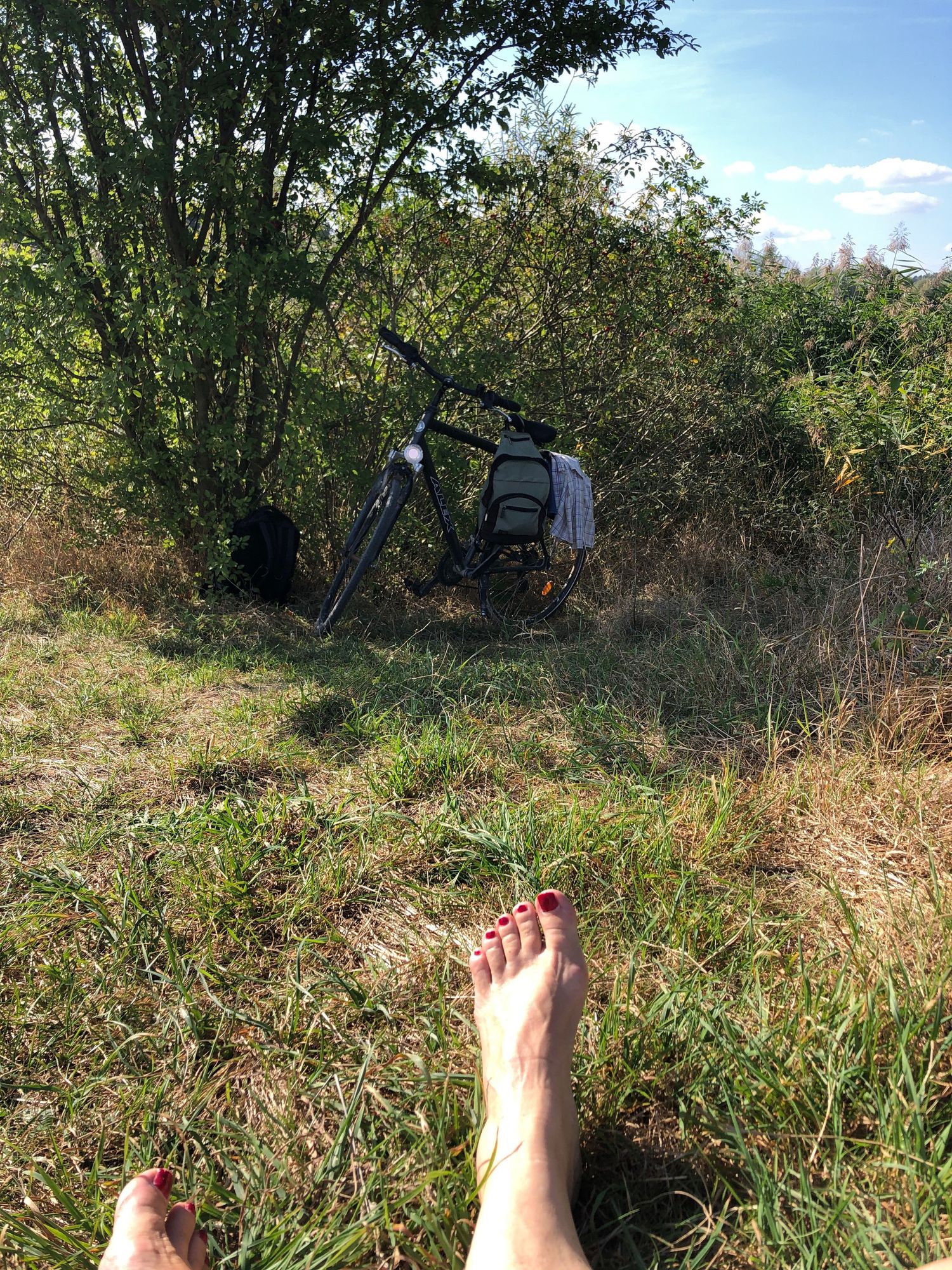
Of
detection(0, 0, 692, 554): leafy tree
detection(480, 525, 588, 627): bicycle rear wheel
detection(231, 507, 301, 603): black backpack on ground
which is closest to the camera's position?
detection(0, 0, 692, 554): leafy tree

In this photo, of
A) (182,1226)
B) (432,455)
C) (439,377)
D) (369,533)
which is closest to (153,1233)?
(182,1226)

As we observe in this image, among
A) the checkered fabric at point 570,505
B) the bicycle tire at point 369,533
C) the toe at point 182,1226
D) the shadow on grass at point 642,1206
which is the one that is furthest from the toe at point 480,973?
the checkered fabric at point 570,505

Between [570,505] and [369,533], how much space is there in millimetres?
974

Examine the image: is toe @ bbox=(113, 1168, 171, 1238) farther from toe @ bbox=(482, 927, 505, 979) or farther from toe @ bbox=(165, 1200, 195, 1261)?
toe @ bbox=(482, 927, 505, 979)

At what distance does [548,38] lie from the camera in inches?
167

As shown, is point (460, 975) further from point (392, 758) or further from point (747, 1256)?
point (392, 758)

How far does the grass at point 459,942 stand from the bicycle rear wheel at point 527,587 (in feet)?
3.18

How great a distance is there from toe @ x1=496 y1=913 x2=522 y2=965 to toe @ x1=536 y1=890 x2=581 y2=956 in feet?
0.18

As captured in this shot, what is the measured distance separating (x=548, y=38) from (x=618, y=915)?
4.12 m

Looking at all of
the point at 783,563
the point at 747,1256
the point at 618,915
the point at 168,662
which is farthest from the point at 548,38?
the point at 747,1256

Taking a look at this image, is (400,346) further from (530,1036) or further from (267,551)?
(530,1036)

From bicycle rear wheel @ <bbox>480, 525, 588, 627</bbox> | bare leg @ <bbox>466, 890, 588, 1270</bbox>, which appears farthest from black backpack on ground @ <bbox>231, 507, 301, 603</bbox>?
bare leg @ <bbox>466, 890, 588, 1270</bbox>

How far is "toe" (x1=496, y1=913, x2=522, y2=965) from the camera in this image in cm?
176

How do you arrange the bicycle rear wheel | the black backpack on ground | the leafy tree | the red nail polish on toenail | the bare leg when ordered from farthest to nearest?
the black backpack on ground → the bicycle rear wheel → the leafy tree → the red nail polish on toenail → the bare leg
